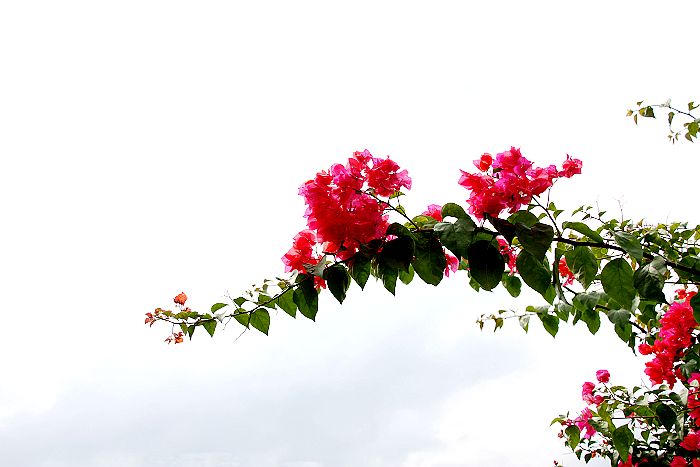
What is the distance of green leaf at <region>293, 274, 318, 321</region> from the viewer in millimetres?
1426

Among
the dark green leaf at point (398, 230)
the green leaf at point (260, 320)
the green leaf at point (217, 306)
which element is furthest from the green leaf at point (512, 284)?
the green leaf at point (217, 306)

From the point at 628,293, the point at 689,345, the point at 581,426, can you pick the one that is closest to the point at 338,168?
the point at 628,293

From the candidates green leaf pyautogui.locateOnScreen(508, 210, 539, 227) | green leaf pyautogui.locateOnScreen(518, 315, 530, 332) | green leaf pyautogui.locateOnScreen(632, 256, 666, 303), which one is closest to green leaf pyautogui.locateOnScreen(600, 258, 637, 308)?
green leaf pyautogui.locateOnScreen(632, 256, 666, 303)

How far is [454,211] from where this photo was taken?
129 cm

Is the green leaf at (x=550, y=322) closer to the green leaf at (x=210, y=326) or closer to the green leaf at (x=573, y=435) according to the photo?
the green leaf at (x=573, y=435)

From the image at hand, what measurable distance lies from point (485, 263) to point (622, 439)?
1.69 metres

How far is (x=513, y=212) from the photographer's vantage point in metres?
1.31

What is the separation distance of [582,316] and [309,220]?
1.26 m

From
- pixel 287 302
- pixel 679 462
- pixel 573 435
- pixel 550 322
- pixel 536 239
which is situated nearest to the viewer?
pixel 536 239

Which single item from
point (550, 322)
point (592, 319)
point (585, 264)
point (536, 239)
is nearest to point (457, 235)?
point (536, 239)

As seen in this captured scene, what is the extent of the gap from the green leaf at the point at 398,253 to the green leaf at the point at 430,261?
6 cm

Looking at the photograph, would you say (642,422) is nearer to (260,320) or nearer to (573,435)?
(573,435)

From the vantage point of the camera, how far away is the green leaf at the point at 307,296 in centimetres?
143

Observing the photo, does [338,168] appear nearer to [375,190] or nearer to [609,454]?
[375,190]
